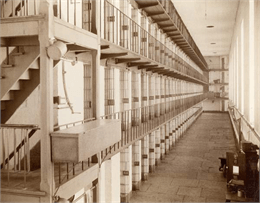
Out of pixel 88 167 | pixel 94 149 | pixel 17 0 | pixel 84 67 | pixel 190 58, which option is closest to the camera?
pixel 94 149

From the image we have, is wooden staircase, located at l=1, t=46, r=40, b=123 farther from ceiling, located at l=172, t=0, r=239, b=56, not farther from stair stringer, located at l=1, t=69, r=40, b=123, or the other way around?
ceiling, located at l=172, t=0, r=239, b=56

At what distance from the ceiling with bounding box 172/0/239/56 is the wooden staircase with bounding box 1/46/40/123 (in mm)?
12358

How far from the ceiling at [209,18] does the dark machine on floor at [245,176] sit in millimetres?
10259

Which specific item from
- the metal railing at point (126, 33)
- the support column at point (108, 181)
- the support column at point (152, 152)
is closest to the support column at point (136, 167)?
the support column at point (152, 152)

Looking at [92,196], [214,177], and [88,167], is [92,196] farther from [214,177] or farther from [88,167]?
[214,177]

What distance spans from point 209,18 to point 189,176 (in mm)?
11152

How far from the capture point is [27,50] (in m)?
5.06

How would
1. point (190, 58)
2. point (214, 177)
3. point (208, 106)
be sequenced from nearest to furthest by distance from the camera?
point (214, 177)
point (190, 58)
point (208, 106)

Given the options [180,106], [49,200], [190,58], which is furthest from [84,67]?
[190,58]

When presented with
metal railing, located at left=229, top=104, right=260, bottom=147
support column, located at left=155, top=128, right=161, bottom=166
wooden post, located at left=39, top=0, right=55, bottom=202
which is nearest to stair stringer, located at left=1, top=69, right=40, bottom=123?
wooden post, located at left=39, top=0, right=55, bottom=202

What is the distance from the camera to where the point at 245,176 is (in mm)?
8477

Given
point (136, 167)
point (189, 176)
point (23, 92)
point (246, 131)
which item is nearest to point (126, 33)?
point (136, 167)

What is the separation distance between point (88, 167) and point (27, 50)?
2.27m

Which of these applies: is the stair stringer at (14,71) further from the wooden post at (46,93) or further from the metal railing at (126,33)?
the metal railing at (126,33)
